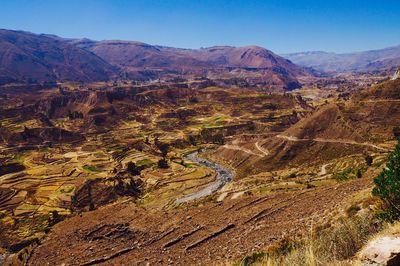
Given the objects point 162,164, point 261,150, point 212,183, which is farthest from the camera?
point 162,164

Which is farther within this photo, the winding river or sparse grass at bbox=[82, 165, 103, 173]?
sparse grass at bbox=[82, 165, 103, 173]

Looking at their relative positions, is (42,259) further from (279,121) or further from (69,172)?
(279,121)

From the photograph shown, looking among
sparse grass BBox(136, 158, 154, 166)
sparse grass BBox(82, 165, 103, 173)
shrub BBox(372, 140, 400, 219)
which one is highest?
shrub BBox(372, 140, 400, 219)

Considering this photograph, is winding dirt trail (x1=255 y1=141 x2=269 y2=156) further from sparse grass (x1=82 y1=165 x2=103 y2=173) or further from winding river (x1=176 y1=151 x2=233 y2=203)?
sparse grass (x1=82 y1=165 x2=103 y2=173)

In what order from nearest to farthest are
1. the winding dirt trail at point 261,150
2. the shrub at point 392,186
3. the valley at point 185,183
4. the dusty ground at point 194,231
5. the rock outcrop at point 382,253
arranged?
1. the rock outcrop at point 382,253
2. the shrub at point 392,186
3. the dusty ground at point 194,231
4. the valley at point 185,183
5. the winding dirt trail at point 261,150

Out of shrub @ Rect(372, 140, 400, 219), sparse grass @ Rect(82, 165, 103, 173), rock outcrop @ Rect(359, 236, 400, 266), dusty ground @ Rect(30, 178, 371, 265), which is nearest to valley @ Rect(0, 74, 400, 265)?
dusty ground @ Rect(30, 178, 371, 265)

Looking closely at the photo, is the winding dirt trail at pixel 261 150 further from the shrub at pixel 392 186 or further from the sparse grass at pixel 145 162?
the shrub at pixel 392 186

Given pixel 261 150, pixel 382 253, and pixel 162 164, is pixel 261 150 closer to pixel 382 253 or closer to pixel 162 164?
pixel 162 164

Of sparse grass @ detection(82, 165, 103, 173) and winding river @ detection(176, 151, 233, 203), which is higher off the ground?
winding river @ detection(176, 151, 233, 203)

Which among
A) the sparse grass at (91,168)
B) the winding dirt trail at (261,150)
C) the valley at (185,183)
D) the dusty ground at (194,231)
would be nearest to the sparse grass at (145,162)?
the valley at (185,183)

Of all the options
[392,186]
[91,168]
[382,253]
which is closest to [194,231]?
[392,186]
